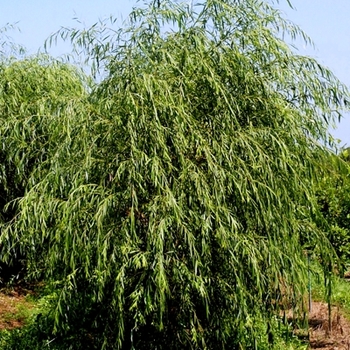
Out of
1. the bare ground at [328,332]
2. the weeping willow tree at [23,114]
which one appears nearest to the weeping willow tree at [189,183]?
the bare ground at [328,332]

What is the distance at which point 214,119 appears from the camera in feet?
12.2

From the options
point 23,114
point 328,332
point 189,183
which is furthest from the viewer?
point 23,114

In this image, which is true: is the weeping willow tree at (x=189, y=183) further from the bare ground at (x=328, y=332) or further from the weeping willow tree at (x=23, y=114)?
the weeping willow tree at (x=23, y=114)

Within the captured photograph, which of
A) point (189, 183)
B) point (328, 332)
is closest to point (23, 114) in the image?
point (189, 183)

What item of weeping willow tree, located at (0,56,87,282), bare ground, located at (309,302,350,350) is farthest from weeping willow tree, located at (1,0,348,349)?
weeping willow tree, located at (0,56,87,282)

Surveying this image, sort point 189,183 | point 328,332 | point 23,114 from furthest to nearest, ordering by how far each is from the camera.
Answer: point 23,114
point 328,332
point 189,183

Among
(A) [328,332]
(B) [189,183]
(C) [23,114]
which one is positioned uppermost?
(C) [23,114]

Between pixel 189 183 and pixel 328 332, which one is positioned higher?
pixel 189 183

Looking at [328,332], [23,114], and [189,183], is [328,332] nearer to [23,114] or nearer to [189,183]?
[189,183]

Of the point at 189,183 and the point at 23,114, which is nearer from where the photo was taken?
the point at 189,183

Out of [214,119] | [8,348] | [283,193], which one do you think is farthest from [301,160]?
[8,348]

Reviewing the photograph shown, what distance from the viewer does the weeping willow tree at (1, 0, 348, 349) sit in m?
3.39

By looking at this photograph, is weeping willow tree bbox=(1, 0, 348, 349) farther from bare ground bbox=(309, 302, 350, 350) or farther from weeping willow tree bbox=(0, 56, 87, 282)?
weeping willow tree bbox=(0, 56, 87, 282)

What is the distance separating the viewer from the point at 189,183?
3.47 metres
